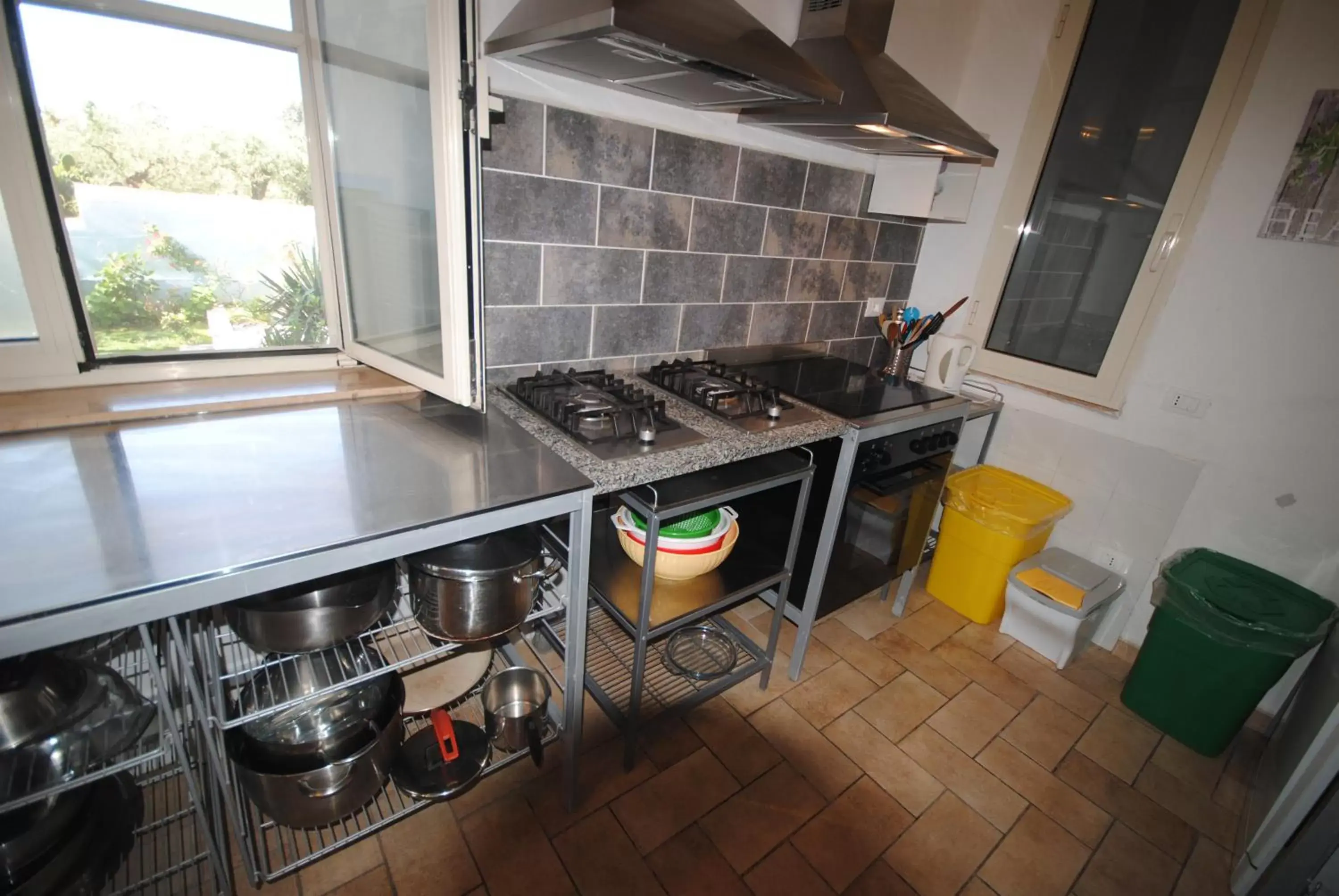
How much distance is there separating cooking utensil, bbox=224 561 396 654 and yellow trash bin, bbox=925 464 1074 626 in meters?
2.04

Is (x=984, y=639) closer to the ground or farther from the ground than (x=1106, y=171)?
closer to the ground

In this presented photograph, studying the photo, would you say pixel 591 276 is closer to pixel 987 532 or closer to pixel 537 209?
pixel 537 209

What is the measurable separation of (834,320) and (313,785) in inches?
89.6

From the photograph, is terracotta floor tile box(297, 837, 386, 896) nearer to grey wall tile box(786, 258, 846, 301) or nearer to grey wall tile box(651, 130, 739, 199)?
grey wall tile box(651, 130, 739, 199)

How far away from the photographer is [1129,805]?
165 cm

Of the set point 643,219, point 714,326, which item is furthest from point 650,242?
point 714,326

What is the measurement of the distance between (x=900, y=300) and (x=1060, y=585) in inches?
53.6

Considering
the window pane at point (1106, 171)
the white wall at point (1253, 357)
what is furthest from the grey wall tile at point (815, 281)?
the white wall at point (1253, 357)

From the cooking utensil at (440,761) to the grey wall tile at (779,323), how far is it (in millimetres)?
1598

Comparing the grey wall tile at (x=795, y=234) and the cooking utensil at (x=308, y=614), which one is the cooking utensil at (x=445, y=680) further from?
the grey wall tile at (x=795, y=234)

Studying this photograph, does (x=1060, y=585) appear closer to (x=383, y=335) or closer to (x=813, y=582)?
(x=813, y=582)

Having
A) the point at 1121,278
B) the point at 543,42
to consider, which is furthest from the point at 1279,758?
the point at 543,42

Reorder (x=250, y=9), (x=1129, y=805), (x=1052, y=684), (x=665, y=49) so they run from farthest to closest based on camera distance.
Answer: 1. (x=1052, y=684)
2. (x=1129, y=805)
3. (x=250, y=9)
4. (x=665, y=49)

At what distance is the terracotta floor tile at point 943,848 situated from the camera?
1404 millimetres
